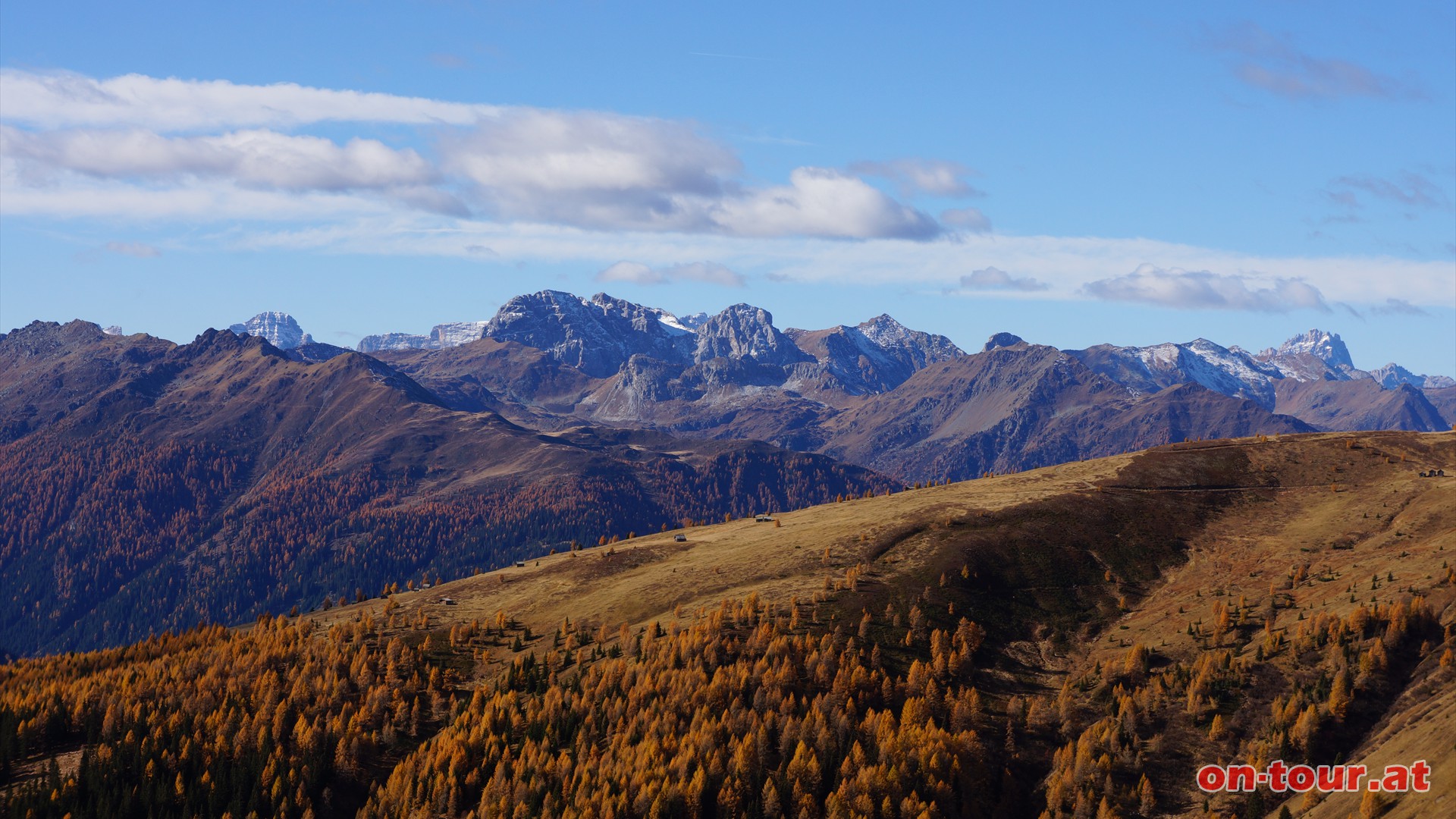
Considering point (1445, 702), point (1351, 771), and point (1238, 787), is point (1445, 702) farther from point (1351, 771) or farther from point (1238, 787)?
point (1238, 787)

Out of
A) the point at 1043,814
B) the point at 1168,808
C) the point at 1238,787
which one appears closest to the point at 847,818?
the point at 1043,814

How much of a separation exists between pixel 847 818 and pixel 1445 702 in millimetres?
108794

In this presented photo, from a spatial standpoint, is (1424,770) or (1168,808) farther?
(1168,808)

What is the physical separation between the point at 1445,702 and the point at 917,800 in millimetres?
95741

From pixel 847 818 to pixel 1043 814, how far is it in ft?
115

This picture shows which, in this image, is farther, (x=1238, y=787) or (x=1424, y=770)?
(x=1238, y=787)

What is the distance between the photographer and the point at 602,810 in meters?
199

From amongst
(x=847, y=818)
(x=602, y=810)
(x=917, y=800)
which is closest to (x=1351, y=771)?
(x=917, y=800)

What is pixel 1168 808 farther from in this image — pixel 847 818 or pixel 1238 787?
pixel 847 818

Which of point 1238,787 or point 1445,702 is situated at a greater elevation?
point 1445,702

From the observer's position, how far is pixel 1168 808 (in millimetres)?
199000

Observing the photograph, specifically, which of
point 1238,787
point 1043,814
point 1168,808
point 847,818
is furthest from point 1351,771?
point 847,818

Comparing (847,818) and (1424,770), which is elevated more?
(1424,770)

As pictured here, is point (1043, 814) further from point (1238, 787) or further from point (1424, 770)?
point (1424, 770)
